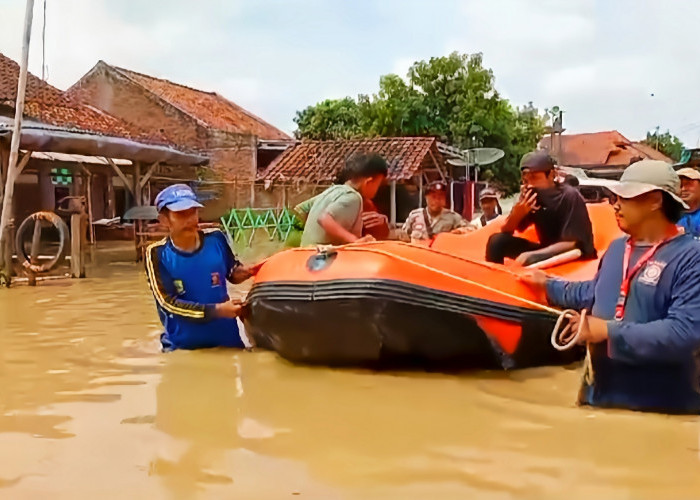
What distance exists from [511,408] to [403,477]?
1.22 meters

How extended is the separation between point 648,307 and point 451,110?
82.3 ft

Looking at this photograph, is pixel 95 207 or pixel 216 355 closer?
pixel 216 355

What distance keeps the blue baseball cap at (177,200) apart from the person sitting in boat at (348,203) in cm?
82

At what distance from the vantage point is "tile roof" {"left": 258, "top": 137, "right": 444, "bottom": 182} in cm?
2072

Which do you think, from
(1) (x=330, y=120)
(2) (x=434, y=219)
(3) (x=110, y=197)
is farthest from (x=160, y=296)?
(1) (x=330, y=120)

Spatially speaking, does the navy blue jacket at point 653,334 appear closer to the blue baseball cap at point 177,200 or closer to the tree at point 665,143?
the blue baseball cap at point 177,200

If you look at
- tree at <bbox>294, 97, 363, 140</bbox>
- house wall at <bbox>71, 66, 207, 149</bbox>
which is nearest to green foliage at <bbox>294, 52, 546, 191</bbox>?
tree at <bbox>294, 97, 363, 140</bbox>

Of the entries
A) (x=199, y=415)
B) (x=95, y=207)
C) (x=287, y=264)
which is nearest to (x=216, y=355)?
(x=287, y=264)

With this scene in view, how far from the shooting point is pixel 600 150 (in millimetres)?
41500

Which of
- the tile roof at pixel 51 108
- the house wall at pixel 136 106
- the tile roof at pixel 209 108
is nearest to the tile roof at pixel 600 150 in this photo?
the tile roof at pixel 209 108

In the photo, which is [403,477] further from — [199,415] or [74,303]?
[74,303]

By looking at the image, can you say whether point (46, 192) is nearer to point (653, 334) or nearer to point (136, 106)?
point (136, 106)

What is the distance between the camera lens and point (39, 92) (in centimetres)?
1789

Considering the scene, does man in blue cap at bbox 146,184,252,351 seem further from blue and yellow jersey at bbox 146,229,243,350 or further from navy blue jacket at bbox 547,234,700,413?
navy blue jacket at bbox 547,234,700,413
